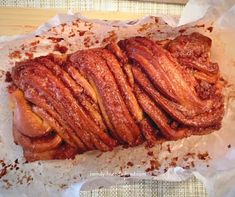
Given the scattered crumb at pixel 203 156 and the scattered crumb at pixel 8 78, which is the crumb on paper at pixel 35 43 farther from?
the scattered crumb at pixel 203 156

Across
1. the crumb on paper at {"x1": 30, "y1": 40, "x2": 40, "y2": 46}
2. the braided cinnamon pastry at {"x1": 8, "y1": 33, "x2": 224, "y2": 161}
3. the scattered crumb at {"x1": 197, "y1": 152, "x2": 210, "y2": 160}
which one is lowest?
the scattered crumb at {"x1": 197, "y1": 152, "x2": 210, "y2": 160}

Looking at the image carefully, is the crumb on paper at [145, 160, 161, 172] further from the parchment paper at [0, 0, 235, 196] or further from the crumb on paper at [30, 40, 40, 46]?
the crumb on paper at [30, 40, 40, 46]

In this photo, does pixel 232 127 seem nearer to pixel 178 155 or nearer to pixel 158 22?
pixel 178 155

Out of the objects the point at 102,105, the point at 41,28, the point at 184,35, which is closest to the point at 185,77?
the point at 184,35

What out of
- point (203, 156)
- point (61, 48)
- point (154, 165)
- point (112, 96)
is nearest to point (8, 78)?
point (61, 48)

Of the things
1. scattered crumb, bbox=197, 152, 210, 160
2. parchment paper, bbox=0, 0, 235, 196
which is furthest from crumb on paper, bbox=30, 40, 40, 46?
scattered crumb, bbox=197, 152, 210, 160

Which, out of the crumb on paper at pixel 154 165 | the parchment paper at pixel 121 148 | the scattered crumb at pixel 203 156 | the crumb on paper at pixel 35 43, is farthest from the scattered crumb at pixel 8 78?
the scattered crumb at pixel 203 156

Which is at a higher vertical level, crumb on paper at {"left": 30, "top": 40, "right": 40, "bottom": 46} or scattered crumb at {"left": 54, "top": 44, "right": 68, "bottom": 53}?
crumb on paper at {"left": 30, "top": 40, "right": 40, "bottom": 46}

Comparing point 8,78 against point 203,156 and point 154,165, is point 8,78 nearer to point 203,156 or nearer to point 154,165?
point 154,165
